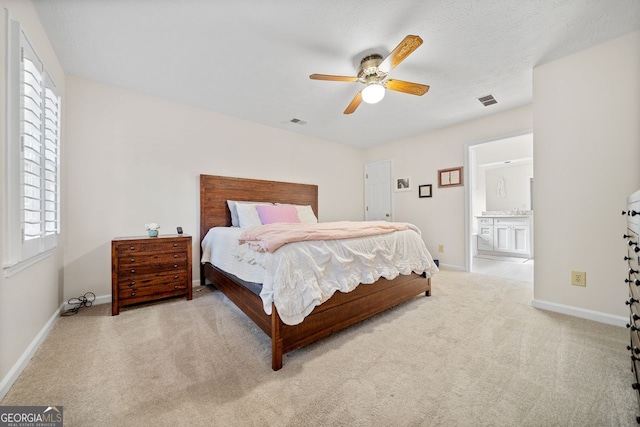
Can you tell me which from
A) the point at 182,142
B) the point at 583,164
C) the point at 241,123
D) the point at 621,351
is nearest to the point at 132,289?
the point at 182,142

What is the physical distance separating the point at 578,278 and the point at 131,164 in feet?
15.7

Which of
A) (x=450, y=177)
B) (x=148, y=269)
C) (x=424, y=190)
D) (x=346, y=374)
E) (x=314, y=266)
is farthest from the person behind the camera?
(x=424, y=190)

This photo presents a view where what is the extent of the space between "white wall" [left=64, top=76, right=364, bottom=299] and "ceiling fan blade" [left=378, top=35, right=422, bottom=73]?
2.32 meters

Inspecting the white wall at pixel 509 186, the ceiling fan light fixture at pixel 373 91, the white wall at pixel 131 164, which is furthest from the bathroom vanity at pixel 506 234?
the white wall at pixel 131 164

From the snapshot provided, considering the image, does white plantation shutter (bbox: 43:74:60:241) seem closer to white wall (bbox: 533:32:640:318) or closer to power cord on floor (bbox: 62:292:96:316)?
power cord on floor (bbox: 62:292:96:316)

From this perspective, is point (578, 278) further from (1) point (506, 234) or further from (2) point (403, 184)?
(1) point (506, 234)

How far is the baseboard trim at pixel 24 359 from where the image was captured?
124cm

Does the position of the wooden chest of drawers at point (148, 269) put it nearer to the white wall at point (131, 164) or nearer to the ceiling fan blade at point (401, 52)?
the white wall at point (131, 164)

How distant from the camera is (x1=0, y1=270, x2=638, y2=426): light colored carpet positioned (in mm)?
1122

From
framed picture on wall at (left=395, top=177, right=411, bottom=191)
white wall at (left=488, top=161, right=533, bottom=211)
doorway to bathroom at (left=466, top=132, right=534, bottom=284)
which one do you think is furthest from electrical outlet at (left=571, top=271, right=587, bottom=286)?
white wall at (left=488, top=161, right=533, bottom=211)

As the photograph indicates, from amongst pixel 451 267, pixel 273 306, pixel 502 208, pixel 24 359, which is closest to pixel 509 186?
pixel 502 208

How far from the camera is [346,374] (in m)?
1.40

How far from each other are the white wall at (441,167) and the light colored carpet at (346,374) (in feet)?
6.59

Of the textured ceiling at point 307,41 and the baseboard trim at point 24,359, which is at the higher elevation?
the textured ceiling at point 307,41
